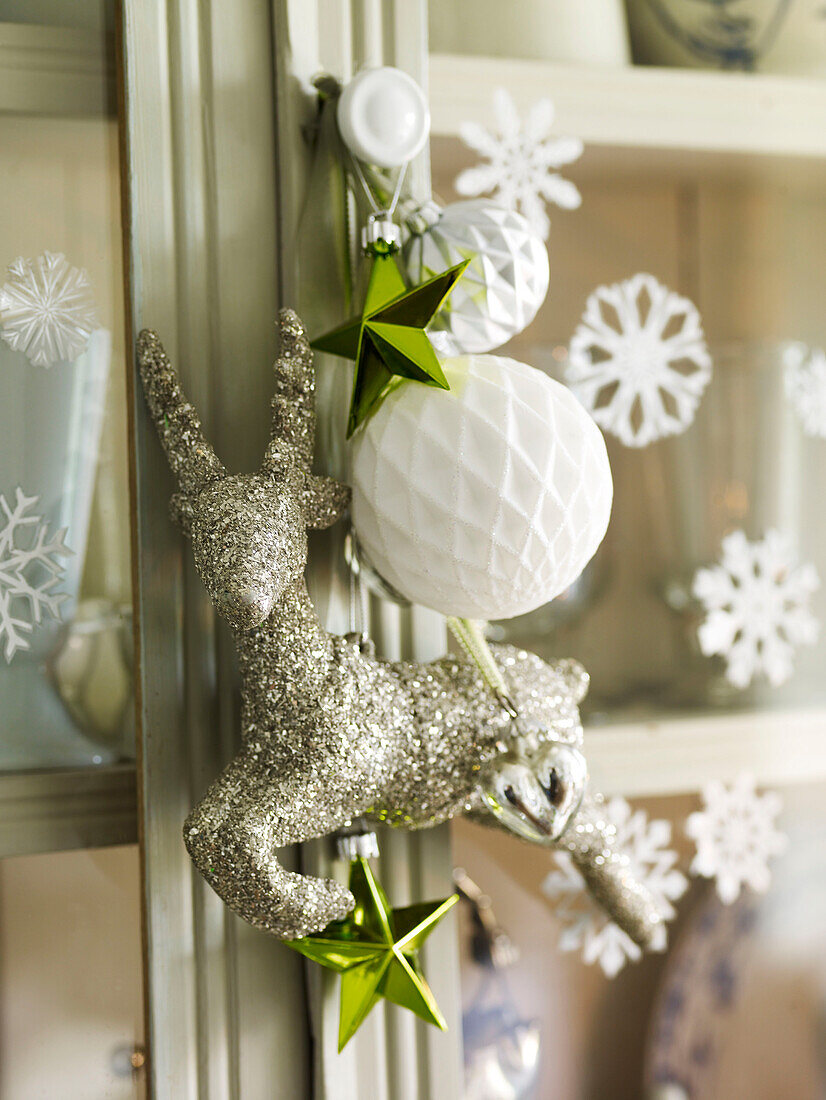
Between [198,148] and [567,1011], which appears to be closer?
[198,148]

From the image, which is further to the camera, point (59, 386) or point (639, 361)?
point (639, 361)

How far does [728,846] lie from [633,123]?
36 cm

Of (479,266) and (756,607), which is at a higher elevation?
(479,266)

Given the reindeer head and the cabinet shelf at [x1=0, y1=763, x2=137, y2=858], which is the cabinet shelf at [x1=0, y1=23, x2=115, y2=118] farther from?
the cabinet shelf at [x1=0, y1=763, x2=137, y2=858]

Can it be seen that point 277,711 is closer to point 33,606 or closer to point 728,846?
point 33,606

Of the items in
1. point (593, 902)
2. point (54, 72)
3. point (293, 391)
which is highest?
point (54, 72)

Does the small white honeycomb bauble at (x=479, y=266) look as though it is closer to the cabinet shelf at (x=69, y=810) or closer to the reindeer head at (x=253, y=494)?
the reindeer head at (x=253, y=494)

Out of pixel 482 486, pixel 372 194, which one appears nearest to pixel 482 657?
pixel 482 486

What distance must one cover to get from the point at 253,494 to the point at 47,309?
0.12 m

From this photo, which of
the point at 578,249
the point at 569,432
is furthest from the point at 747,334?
the point at 569,432

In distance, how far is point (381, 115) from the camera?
12.3 inches

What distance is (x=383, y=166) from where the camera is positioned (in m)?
0.32

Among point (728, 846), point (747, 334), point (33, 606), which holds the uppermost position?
point (747, 334)

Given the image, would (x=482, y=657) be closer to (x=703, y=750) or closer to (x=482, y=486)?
(x=482, y=486)
